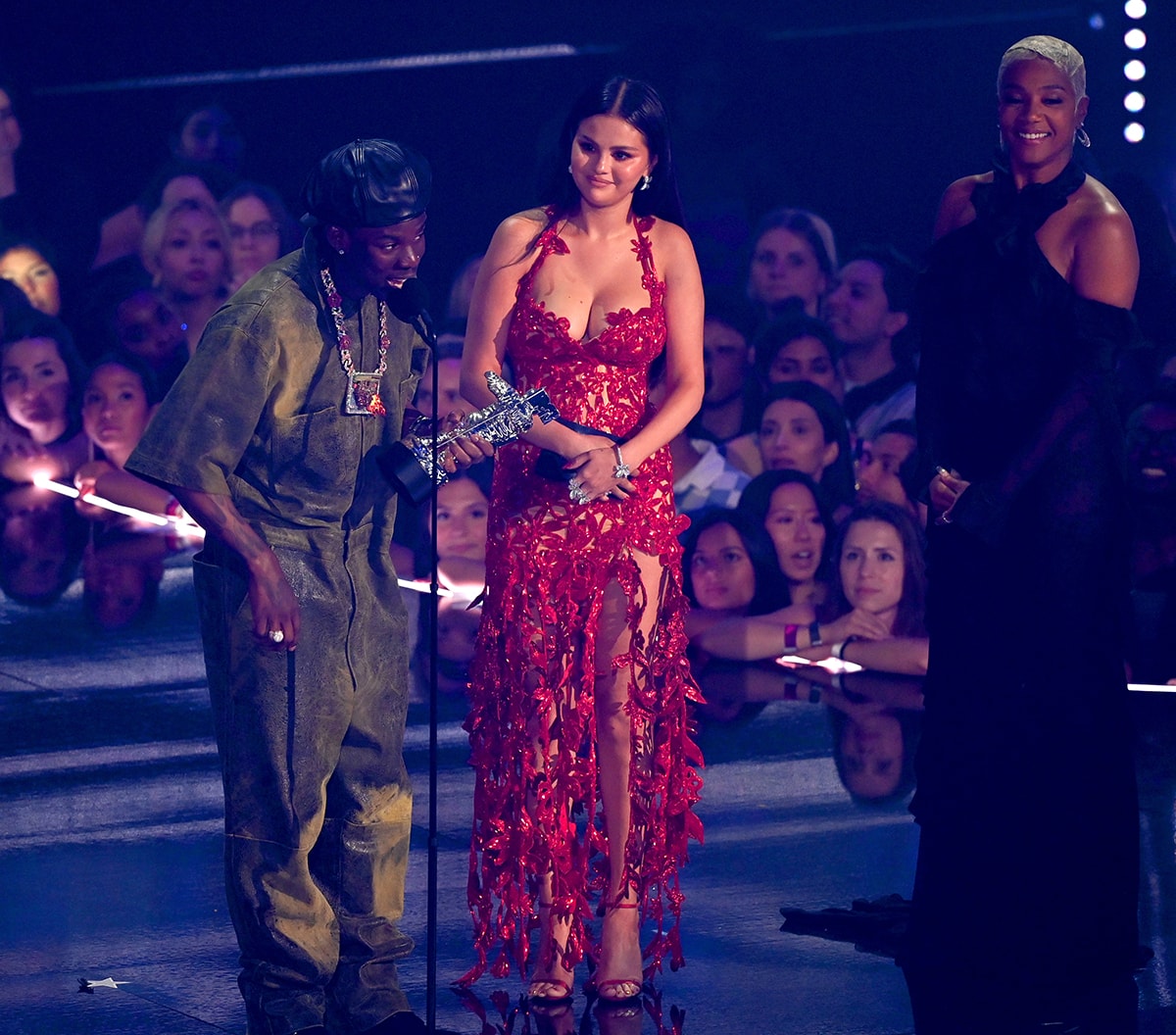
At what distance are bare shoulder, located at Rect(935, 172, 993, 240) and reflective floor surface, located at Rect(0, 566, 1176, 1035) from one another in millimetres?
1532

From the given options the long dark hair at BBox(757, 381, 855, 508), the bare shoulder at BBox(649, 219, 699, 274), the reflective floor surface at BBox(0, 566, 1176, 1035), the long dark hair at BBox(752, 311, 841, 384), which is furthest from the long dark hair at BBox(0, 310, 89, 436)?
the bare shoulder at BBox(649, 219, 699, 274)

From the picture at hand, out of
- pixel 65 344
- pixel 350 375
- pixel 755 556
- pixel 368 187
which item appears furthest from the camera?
pixel 65 344

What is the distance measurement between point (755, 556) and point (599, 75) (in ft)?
7.05

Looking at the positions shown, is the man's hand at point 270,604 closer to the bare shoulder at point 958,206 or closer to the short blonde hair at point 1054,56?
the bare shoulder at point 958,206

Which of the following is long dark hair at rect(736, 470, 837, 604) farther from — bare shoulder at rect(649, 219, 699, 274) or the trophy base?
the trophy base

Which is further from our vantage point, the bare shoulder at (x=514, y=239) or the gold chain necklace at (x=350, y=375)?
the bare shoulder at (x=514, y=239)

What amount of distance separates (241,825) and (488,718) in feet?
1.99

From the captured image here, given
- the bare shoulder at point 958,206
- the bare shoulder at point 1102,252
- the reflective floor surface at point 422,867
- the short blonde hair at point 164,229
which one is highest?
the short blonde hair at point 164,229

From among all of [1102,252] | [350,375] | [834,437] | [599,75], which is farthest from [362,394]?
[599,75]

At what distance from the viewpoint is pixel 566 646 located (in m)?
3.43

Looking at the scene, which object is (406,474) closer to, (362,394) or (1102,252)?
A: (362,394)

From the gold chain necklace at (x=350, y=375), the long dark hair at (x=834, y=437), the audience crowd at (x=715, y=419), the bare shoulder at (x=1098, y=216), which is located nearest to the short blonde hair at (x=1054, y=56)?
the bare shoulder at (x=1098, y=216)

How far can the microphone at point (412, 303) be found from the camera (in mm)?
3062

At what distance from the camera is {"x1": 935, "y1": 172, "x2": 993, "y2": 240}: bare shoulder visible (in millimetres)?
3641
